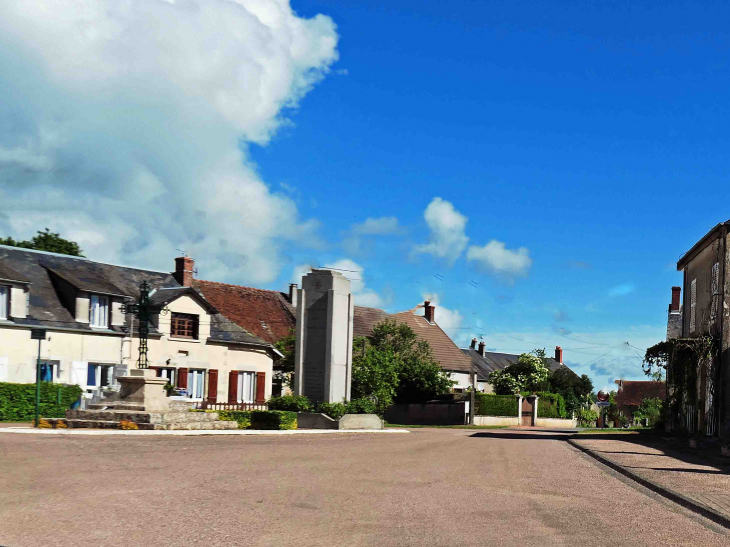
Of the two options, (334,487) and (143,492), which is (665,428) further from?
(143,492)

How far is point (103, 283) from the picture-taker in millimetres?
36500

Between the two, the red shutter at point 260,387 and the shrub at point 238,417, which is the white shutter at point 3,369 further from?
the red shutter at point 260,387

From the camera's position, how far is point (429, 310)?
216 ft

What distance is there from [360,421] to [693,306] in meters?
15.4

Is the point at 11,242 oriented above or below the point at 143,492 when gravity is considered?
above

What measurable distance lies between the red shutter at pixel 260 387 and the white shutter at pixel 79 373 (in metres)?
10.4

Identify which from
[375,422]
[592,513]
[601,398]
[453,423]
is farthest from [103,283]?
[601,398]

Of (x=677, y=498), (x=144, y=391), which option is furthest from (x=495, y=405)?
(x=677, y=498)

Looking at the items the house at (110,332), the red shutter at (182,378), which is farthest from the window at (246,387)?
the red shutter at (182,378)

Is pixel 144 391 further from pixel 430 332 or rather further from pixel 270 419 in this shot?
pixel 430 332

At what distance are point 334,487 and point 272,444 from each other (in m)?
8.52

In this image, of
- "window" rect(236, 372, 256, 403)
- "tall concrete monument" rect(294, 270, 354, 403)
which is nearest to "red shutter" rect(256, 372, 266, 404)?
"window" rect(236, 372, 256, 403)

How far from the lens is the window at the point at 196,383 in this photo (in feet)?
129

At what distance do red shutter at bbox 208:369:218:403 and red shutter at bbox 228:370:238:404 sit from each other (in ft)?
3.41
